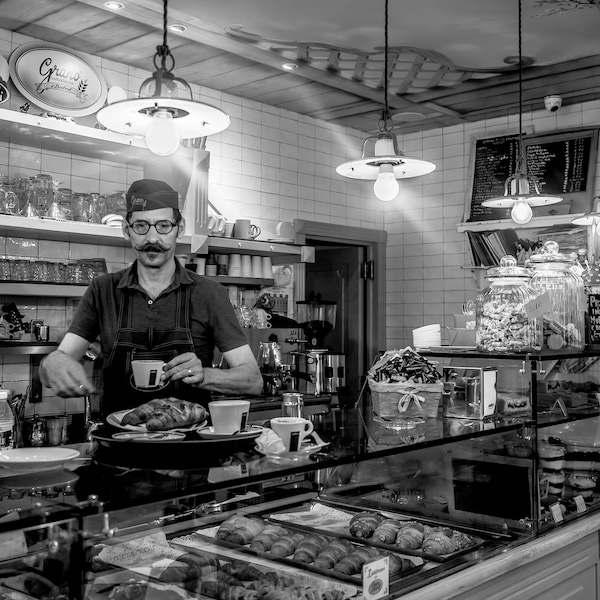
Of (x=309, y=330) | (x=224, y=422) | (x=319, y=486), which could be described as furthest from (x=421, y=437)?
(x=309, y=330)

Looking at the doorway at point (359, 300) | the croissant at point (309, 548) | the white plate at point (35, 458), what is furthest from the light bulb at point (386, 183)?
the doorway at point (359, 300)

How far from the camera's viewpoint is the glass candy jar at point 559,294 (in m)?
2.72

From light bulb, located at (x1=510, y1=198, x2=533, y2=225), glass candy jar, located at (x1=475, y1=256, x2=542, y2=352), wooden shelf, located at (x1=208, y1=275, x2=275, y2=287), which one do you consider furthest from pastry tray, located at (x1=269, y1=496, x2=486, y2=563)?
wooden shelf, located at (x1=208, y1=275, x2=275, y2=287)

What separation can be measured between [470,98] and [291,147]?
4.63ft

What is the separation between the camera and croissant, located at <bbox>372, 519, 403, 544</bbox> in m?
2.02

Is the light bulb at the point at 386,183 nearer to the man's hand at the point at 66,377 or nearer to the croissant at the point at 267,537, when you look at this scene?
the man's hand at the point at 66,377

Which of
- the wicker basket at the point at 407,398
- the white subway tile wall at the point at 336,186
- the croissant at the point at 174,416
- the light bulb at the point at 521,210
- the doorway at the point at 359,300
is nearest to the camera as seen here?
the croissant at the point at 174,416

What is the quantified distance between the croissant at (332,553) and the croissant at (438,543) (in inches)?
8.4

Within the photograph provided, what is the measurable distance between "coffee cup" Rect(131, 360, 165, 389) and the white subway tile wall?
8.27ft

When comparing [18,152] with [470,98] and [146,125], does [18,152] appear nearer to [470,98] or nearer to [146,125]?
[146,125]

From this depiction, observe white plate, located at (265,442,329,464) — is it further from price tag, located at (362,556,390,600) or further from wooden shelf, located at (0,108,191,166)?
wooden shelf, located at (0,108,191,166)

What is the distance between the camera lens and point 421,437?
1952 mm

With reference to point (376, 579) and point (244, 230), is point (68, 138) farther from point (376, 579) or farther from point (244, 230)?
point (376, 579)

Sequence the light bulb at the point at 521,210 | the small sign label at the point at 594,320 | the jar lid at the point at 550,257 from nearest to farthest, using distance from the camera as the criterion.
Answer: the jar lid at the point at 550,257 < the small sign label at the point at 594,320 < the light bulb at the point at 521,210
